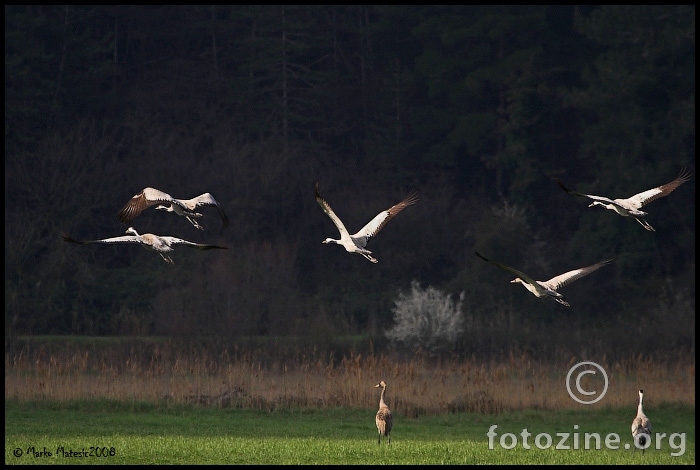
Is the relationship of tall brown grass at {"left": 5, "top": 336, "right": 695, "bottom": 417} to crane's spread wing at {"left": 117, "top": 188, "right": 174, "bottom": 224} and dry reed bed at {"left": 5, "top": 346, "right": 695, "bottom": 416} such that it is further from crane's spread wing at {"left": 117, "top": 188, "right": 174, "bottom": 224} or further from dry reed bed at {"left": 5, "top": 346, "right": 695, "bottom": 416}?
crane's spread wing at {"left": 117, "top": 188, "right": 174, "bottom": 224}

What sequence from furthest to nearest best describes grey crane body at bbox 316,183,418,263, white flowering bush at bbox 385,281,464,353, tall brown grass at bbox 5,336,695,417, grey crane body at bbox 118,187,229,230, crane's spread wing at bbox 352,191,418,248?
white flowering bush at bbox 385,281,464,353
tall brown grass at bbox 5,336,695,417
crane's spread wing at bbox 352,191,418,248
grey crane body at bbox 316,183,418,263
grey crane body at bbox 118,187,229,230

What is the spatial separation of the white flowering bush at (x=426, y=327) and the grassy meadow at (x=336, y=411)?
4.41 m

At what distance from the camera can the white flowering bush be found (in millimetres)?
33719

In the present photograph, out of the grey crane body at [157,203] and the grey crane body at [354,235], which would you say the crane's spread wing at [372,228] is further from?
the grey crane body at [157,203]

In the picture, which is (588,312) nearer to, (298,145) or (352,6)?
(298,145)

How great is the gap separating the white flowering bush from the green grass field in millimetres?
9810

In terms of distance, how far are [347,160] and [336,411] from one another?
28.7 m

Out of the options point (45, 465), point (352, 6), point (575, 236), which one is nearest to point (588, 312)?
point (575, 236)

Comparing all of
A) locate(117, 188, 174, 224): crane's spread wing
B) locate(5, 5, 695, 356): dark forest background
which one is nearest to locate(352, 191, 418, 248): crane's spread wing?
locate(117, 188, 174, 224): crane's spread wing

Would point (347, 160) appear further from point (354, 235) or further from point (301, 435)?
point (354, 235)

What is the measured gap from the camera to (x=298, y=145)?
5019cm

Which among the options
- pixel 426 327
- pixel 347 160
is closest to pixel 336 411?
pixel 426 327

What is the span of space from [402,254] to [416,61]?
8.95 meters

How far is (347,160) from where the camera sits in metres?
51.6
